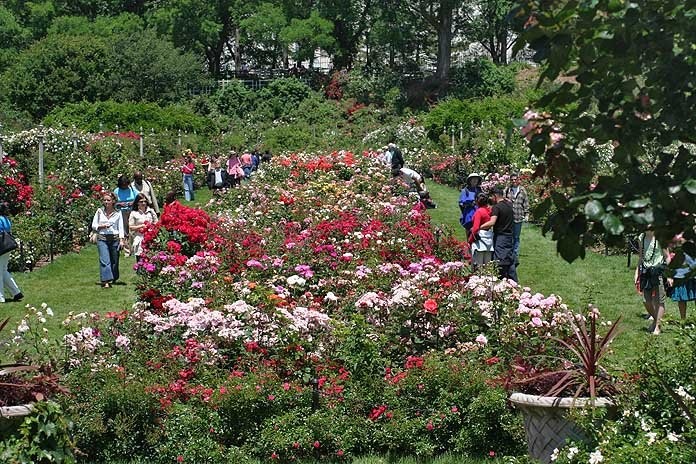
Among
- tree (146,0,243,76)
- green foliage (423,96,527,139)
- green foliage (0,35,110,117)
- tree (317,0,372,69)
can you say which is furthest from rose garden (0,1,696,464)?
tree (146,0,243,76)

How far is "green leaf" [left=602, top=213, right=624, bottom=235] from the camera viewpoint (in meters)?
3.04

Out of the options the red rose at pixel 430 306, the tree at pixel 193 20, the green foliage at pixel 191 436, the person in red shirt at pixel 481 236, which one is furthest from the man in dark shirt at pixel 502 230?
the tree at pixel 193 20

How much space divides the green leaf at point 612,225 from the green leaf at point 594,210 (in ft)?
0.08

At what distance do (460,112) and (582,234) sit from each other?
33.1m

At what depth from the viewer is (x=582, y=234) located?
333 centimetres

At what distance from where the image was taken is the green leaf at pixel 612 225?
3.04 metres

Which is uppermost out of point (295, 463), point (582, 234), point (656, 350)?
point (582, 234)

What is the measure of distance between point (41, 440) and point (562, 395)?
279 centimetres

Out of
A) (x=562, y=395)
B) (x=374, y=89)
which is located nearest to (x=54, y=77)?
(x=374, y=89)

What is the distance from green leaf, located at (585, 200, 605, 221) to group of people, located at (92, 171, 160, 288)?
33.3 feet

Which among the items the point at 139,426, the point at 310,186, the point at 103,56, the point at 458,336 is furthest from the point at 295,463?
the point at 103,56

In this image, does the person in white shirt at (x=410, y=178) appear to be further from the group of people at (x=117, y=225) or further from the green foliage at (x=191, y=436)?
the green foliage at (x=191, y=436)

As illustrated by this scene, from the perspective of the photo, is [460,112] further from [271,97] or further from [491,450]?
[491,450]

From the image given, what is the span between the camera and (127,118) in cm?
3978
